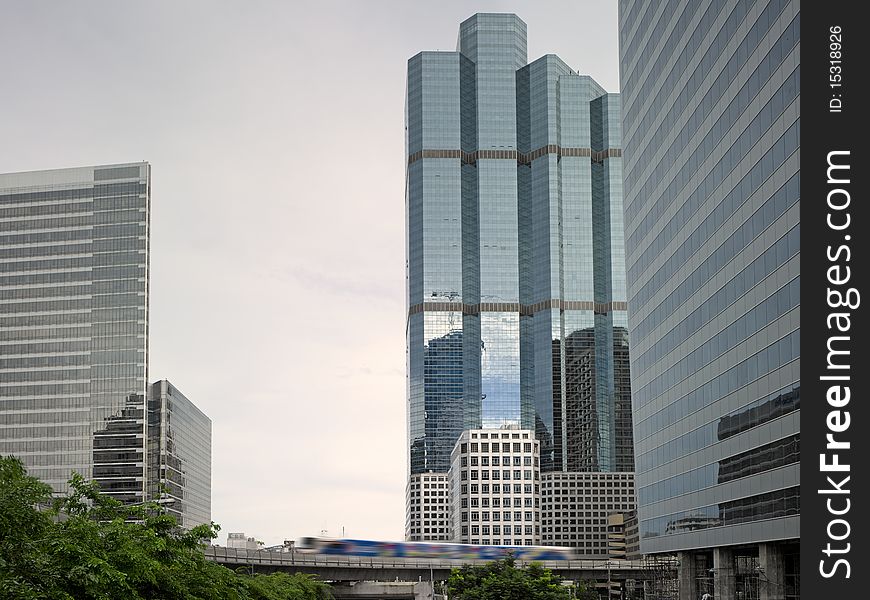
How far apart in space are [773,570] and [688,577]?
2244cm

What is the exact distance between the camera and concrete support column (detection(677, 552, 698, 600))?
94.3 metres

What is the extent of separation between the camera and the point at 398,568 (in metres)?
149

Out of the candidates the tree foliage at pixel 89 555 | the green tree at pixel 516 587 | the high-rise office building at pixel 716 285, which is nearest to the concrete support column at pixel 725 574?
A: the high-rise office building at pixel 716 285

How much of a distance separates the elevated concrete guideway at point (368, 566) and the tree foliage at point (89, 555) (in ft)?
194

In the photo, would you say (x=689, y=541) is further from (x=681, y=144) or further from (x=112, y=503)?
(x=112, y=503)

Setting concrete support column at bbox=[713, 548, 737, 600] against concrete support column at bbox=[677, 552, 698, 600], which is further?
concrete support column at bbox=[677, 552, 698, 600]

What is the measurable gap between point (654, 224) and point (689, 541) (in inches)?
1141

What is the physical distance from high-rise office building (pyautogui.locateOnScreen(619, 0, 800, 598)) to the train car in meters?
49.2

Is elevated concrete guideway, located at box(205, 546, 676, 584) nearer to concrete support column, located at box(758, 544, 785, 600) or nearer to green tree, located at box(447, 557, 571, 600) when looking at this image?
green tree, located at box(447, 557, 571, 600)

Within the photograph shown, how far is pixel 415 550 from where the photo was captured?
156000 mm

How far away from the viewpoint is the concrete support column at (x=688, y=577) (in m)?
94.3
